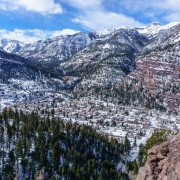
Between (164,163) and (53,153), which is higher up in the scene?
(164,163)

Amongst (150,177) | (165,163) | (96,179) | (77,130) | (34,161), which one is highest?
(165,163)

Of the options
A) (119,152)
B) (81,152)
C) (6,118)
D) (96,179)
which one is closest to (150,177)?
(96,179)

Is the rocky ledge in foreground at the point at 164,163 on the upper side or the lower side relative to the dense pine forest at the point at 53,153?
upper

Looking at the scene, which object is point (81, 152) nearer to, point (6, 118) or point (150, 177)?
point (6, 118)

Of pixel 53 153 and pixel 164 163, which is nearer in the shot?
pixel 164 163
